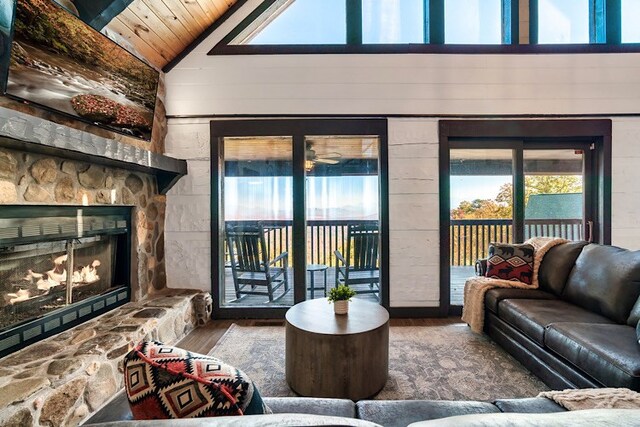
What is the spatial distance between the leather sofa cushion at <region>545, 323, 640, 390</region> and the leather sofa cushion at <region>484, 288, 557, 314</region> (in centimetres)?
67

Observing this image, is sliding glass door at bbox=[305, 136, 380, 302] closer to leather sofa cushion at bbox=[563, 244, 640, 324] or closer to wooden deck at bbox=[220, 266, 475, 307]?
wooden deck at bbox=[220, 266, 475, 307]

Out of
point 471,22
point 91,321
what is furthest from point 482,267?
point 91,321

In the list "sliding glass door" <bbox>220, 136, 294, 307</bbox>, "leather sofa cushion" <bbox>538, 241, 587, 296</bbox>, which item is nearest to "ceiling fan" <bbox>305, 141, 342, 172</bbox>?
"sliding glass door" <bbox>220, 136, 294, 307</bbox>

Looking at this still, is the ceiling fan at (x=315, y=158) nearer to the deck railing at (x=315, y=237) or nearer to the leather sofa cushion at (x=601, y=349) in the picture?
the deck railing at (x=315, y=237)

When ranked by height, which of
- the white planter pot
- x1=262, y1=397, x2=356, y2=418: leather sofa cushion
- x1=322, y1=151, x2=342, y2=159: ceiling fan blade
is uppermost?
x1=322, y1=151, x2=342, y2=159: ceiling fan blade

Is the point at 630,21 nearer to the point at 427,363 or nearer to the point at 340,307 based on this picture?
the point at 427,363

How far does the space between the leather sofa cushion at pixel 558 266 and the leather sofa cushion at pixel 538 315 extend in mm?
203

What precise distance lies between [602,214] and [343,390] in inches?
149

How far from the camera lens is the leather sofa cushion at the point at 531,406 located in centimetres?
121

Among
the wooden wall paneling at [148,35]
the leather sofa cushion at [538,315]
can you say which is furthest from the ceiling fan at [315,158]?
the leather sofa cushion at [538,315]

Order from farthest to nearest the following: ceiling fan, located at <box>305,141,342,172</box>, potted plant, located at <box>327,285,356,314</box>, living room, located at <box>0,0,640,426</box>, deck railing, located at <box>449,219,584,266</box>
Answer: deck railing, located at <box>449,219,584,266</box>, ceiling fan, located at <box>305,141,342,172</box>, living room, located at <box>0,0,640,426</box>, potted plant, located at <box>327,285,356,314</box>

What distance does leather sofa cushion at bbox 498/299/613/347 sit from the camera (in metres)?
2.15

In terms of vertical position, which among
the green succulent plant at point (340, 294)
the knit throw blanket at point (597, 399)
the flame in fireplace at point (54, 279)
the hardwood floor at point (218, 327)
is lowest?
the hardwood floor at point (218, 327)

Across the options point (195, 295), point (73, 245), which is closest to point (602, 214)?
point (195, 295)
